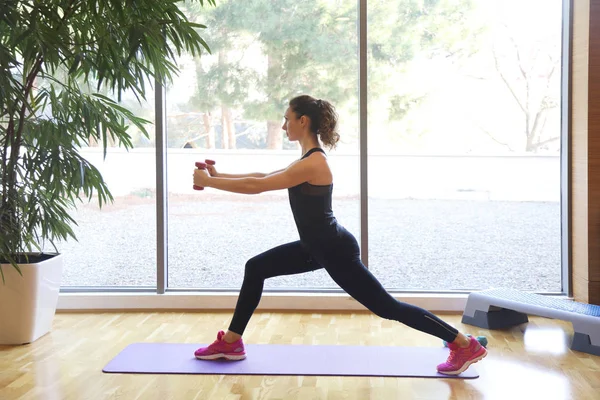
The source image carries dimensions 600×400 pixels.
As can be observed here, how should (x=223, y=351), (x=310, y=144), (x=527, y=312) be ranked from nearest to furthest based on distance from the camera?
(x=310, y=144) < (x=223, y=351) < (x=527, y=312)

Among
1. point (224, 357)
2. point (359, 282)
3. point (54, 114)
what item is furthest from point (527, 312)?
point (54, 114)

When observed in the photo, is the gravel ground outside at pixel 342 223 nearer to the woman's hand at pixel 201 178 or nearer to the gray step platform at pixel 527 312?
the gray step platform at pixel 527 312

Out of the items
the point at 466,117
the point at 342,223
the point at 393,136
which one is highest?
the point at 466,117

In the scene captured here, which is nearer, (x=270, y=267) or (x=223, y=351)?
(x=270, y=267)

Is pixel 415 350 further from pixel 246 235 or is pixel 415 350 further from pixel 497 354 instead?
pixel 246 235

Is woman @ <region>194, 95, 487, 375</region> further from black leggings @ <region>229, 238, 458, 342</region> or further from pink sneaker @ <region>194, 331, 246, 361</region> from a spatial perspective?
pink sneaker @ <region>194, 331, 246, 361</region>

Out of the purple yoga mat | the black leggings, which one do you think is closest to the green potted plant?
the purple yoga mat

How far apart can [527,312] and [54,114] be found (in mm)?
2721

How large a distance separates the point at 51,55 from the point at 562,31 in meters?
3.10

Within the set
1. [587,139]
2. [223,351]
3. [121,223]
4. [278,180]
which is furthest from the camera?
[121,223]

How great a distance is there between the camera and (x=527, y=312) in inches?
167

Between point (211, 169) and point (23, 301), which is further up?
point (211, 169)

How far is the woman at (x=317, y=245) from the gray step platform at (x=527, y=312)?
766 mm

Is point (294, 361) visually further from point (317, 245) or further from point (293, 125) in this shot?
point (293, 125)
